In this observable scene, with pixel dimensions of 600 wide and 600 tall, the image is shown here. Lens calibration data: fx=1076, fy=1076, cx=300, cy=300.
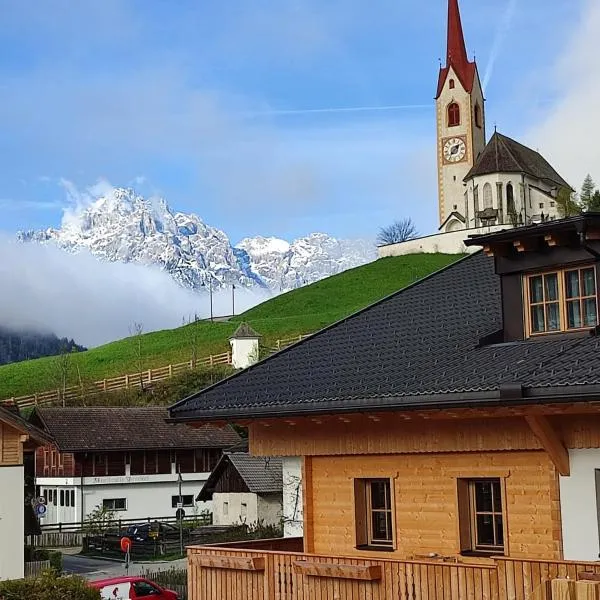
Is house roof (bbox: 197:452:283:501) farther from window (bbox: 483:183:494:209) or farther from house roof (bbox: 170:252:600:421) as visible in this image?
window (bbox: 483:183:494:209)

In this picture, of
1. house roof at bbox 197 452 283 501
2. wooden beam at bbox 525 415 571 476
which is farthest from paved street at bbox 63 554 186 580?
wooden beam at bbox 525 415 571 476

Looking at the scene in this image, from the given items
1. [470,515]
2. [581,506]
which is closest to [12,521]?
[470,515]

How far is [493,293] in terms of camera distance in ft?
55.9

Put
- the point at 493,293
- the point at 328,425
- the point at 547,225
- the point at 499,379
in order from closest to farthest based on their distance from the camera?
the point at 499,379 < the point at 547,225 < the point at 328,425 < the point at 493,293

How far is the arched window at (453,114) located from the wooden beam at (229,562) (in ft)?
360

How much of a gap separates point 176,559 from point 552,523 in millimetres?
30421

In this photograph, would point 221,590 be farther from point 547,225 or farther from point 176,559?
point 176,559

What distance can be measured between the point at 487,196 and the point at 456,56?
2347 cm

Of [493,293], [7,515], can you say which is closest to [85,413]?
[7,515]

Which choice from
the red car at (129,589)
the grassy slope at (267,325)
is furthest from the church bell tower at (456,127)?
the red car at (129,589)

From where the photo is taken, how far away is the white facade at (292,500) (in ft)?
110

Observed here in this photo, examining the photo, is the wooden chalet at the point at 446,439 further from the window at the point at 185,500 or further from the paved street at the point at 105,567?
the window at the point at 185,500

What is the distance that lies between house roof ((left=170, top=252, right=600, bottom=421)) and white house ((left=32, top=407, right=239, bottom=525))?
39.6 meters

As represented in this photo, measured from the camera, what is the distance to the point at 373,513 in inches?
600
